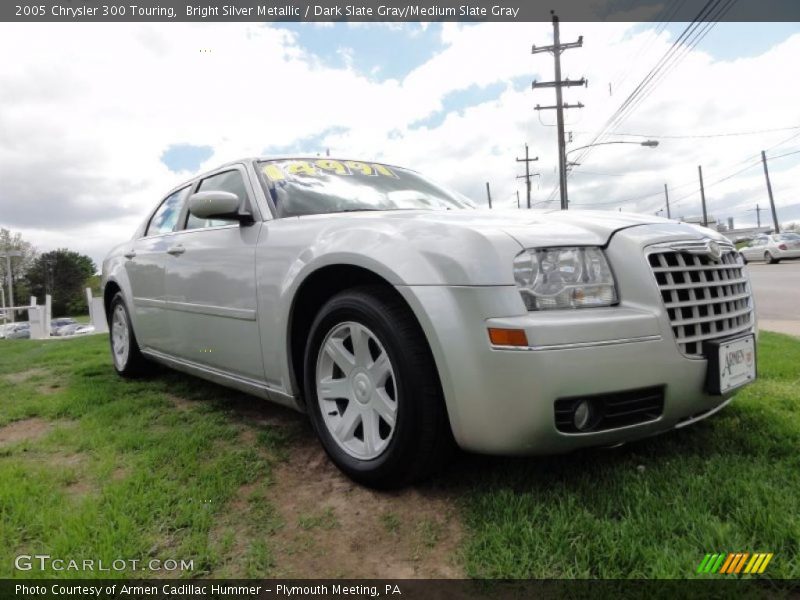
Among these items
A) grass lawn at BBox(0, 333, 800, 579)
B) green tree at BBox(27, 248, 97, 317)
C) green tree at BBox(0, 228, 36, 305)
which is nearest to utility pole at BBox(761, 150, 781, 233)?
grass lawn at BBox(0, 333, 800, 579)

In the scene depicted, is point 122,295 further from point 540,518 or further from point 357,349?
point 540,518

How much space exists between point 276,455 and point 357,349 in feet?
2.38

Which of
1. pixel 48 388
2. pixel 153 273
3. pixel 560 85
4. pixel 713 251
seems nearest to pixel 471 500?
pixel 713 251

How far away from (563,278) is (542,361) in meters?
0.33

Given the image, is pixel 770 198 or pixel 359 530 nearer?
pixel 359 530

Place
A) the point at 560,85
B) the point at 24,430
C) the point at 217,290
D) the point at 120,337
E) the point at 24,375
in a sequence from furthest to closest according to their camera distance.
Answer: the point at 560,85 → the point at 24,375 → the point at 120,337 → the point at 24,430 → the point at 217,290

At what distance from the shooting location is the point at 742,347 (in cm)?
217

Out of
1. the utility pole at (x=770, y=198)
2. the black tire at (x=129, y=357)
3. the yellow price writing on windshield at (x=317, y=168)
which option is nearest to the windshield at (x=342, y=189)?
the yellow price writing on windshield at (x=317, y=168)

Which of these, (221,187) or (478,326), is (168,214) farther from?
(478,326)

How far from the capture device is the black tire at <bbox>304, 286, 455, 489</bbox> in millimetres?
1939

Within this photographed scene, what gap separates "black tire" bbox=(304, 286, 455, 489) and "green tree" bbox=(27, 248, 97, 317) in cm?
7739

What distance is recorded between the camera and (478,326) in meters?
1.81

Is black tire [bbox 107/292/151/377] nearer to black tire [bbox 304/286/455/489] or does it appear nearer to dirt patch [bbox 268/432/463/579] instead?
dirt patch [bbox 268/432/463/579]

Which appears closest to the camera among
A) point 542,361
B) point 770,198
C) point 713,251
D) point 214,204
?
point 542,361
